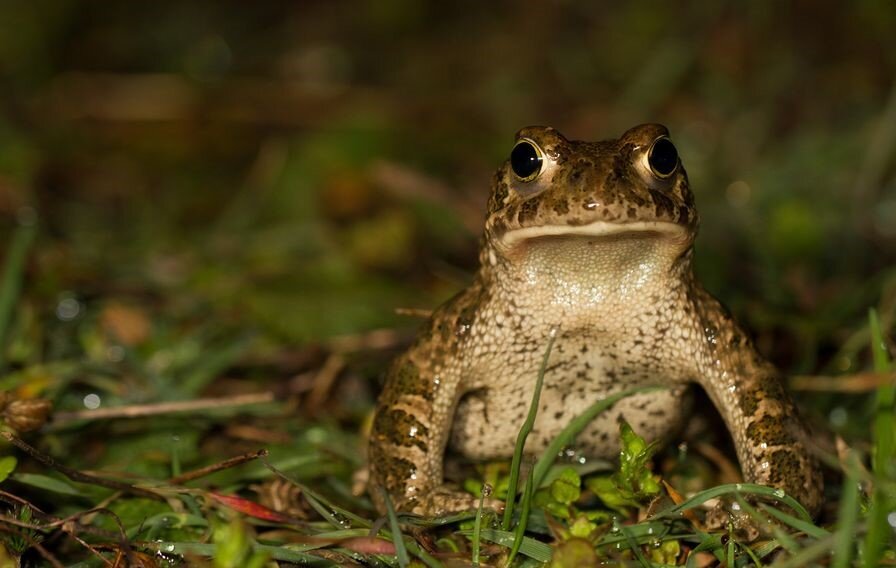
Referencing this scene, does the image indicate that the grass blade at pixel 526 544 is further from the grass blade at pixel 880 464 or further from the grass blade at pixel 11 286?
the grass blade at pixel 11 286

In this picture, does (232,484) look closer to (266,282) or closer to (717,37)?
(266,282)

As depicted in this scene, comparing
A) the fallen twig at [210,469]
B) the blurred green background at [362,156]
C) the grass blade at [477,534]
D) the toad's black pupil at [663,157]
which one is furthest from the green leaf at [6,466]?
the toad's black pupil at [663,157]

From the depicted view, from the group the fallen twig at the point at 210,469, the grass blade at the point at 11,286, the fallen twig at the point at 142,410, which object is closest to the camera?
the fallen twig at the point at 210,469

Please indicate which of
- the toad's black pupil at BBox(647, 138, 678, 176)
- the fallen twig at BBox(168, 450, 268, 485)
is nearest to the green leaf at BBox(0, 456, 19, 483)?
the fallen twig at BBox(168, 450, 268, 485)

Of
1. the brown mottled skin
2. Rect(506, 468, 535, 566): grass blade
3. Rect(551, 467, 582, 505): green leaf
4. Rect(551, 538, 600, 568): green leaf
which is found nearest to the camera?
Rect(551, 538, 600, 568): green leaf

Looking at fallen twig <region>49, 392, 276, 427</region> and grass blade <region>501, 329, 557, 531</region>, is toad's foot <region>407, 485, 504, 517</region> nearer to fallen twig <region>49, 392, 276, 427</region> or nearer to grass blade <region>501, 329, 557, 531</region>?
grass blade <region>501, 329, 557, 531</region>

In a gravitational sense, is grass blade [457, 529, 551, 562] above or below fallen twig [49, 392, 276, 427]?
above

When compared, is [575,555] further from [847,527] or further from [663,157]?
[663,157]
